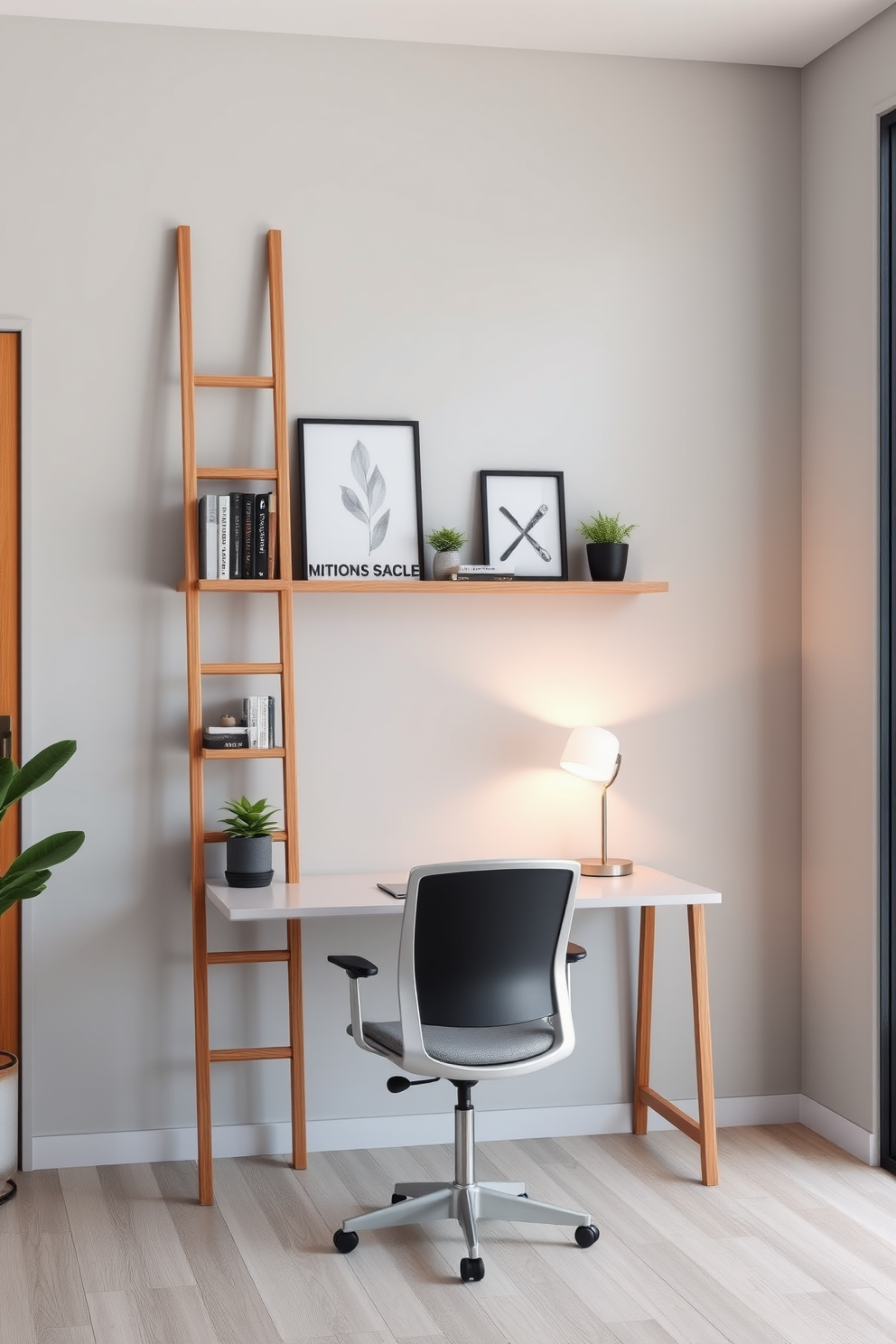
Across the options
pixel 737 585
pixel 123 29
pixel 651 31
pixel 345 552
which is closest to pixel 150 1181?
pixel 345 552

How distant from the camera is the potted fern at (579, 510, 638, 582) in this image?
12.6 feet

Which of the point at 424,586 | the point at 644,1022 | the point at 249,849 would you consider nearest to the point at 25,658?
the point at 249,849

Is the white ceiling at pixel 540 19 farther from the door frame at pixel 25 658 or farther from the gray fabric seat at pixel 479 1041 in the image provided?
the gray fabric seat at pixel 479 1041

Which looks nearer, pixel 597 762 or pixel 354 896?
pixel 354 896

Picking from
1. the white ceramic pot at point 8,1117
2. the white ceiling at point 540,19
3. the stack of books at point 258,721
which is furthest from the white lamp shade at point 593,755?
the white ceiling at point 540,19

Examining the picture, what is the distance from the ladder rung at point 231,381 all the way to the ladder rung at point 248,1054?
5.81 feet

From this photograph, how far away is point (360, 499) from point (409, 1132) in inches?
71.2

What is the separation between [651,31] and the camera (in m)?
3.81

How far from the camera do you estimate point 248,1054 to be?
11.7ft

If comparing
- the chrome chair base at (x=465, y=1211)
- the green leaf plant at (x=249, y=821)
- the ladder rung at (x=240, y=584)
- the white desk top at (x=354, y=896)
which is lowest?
the chrome chair base at (x=465, y=1211)

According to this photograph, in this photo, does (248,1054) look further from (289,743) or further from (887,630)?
(887,630)

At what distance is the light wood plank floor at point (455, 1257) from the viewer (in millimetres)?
2762

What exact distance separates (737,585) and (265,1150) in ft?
7.04

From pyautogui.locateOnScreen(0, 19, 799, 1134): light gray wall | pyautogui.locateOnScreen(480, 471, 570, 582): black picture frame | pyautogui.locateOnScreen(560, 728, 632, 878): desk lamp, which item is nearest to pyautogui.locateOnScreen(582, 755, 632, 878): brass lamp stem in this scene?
pyautogui.locateOnScreen(560, 728, 632, 878): desk lamp
